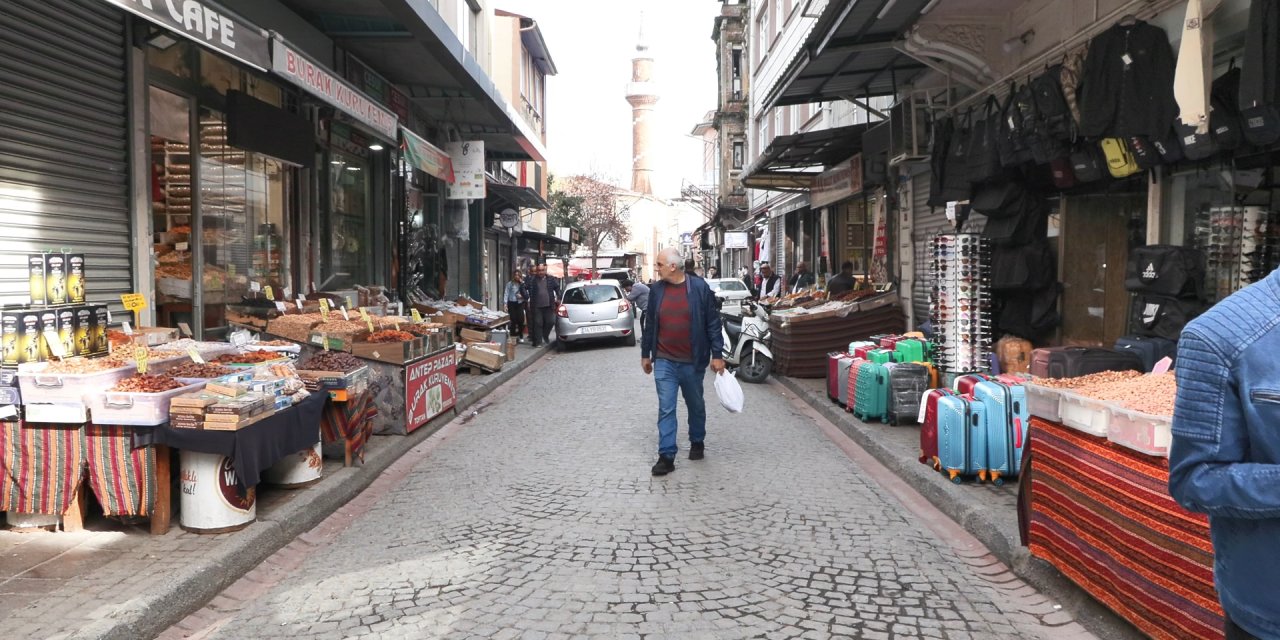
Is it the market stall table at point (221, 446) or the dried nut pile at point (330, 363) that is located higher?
the dried nut pile at point (330, 363)

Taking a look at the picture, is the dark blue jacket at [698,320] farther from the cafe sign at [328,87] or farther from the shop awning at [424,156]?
the shop awning at [424,156]

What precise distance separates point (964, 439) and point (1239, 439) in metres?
4.69

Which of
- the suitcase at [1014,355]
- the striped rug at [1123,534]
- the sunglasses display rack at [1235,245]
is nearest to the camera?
the striped rug at [1123,534]

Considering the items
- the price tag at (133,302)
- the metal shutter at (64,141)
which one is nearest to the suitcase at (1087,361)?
the price tag at (133,302)

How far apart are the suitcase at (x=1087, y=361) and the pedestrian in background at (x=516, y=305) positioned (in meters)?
14.1

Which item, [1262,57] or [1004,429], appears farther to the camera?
[1004,429]

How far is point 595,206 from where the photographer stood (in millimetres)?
58781

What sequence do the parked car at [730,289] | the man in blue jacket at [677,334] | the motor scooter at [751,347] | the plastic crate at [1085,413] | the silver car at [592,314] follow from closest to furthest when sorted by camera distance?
the plastic crate at [1085,413], the man in blue jacket at [677,334], the motor scooter at [751,347], the silver car at [592,314], the parked car at [730,289]

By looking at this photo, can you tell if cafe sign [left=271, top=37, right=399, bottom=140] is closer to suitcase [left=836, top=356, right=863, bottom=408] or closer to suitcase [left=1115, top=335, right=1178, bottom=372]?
suitcase [left=836, top=356, right=863, bottom=408]

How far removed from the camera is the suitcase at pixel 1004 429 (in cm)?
636

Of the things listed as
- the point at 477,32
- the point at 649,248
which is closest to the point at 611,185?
the point at 649,248

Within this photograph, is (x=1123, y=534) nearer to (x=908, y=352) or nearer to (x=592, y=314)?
(x=908, y=352)

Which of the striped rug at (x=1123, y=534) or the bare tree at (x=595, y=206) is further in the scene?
the bare tree at (x=595, y=206)

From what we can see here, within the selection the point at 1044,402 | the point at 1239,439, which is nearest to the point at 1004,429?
the point at 1044,402
